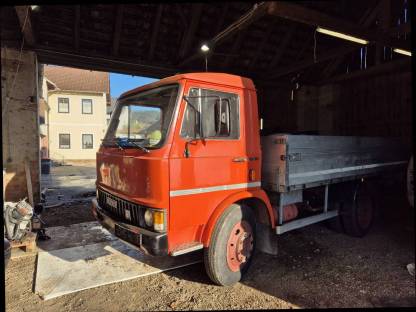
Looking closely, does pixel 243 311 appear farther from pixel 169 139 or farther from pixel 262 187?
pixel 169 139

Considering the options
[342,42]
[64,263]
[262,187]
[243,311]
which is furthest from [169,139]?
[342,42]

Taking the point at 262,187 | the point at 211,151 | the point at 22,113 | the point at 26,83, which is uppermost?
the point at 26,83

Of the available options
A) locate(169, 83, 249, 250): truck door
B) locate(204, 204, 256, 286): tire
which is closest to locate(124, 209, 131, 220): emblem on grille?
locate(169, 83, 249, 250): truck door

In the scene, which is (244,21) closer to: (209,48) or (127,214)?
(209,48)

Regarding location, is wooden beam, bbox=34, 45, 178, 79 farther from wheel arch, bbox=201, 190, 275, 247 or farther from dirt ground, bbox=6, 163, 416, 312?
wheel arch, bbox=201, 190, 275, 247

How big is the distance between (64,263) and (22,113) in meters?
4.24

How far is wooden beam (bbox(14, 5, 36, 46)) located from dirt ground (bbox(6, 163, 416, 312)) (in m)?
4.26

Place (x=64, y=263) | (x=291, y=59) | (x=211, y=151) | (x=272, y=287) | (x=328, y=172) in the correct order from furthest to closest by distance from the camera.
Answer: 1. (x=291, y=59)
2. (x=328, y=172)
3. (x=64, y=263)
4. (x=272, y=287)
5. (x=211, y=151)

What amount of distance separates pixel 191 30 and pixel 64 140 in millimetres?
22506

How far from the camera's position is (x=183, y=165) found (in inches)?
125

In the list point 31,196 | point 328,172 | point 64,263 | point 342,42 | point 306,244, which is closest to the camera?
point 64,263

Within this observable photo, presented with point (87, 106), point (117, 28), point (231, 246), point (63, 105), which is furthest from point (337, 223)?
point (63, 105)

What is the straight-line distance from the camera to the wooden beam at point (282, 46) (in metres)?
8.25

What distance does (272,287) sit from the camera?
365 centimetres
